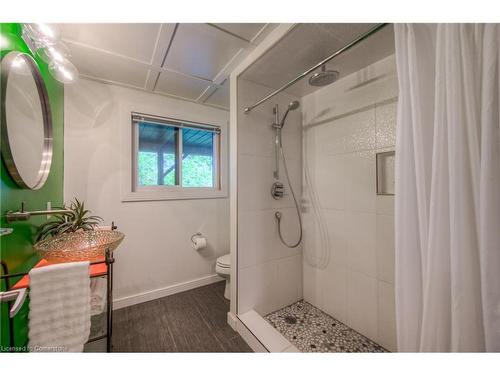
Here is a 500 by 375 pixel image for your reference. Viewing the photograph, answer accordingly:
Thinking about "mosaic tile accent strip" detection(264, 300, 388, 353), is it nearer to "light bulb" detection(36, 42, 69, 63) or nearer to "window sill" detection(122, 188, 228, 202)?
"window sill" detection(122, 188, 228, 202)

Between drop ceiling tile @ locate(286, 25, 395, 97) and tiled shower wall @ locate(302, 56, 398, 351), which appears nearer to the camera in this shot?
drop ceiling tile @ locate(286, 25, 395, 97)

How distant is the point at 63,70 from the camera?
1.09 meters

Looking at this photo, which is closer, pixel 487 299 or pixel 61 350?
pixel 487 299

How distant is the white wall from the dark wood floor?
0.18 m

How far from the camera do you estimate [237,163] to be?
149cm

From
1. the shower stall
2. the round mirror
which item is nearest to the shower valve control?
the shower stall

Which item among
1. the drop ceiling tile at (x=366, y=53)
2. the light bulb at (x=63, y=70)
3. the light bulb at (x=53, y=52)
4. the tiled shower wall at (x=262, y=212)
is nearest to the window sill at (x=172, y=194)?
the tiled shower wall at (x=262, y=212)

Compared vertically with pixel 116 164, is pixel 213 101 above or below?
above

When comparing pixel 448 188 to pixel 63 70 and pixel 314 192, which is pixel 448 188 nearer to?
pixel 314 192

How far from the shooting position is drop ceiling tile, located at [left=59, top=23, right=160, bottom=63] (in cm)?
112

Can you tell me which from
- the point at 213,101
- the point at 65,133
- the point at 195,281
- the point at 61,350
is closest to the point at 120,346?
the point at 61,350
